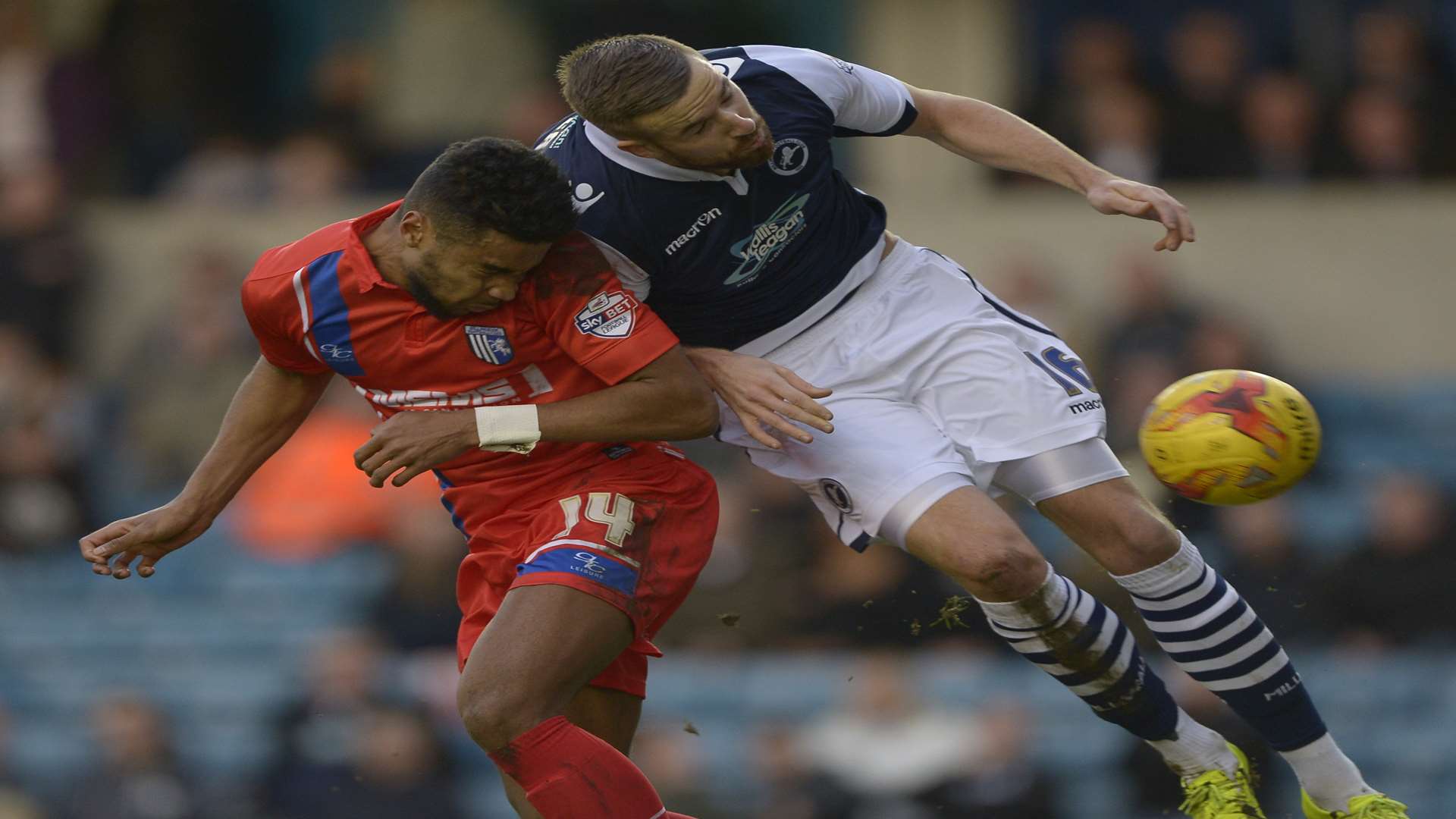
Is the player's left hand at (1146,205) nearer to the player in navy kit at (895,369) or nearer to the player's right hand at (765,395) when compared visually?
the player in navy kit at (895,369)

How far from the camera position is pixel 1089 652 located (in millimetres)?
5262

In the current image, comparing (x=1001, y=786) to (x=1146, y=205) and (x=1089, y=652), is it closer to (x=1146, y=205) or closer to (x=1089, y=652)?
(x=1089, y=652)

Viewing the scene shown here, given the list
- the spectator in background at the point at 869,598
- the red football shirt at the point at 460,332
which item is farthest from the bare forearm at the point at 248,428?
the spectator in background at the point at 869,598

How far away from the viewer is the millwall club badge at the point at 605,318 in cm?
496

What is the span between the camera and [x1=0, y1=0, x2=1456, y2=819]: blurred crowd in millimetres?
8883

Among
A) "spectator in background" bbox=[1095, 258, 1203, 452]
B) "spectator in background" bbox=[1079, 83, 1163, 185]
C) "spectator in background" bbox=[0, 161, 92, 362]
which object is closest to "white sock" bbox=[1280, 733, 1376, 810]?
"spectator in background" bbox=[1095, 258, 1203, 452]

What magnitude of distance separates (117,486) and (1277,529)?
7369 mm

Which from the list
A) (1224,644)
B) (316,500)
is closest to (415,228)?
(1224,644)

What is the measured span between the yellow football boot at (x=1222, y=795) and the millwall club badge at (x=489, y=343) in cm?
226

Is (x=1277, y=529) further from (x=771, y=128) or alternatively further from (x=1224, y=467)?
(x=771, y=128)

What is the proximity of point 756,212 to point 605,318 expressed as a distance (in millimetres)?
570

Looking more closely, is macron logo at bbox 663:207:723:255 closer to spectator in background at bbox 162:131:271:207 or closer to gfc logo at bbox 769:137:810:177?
gfc logo at bbox 769:137:810:177

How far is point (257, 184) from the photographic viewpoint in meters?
13.1

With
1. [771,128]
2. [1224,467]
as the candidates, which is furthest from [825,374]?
[1224,467]
